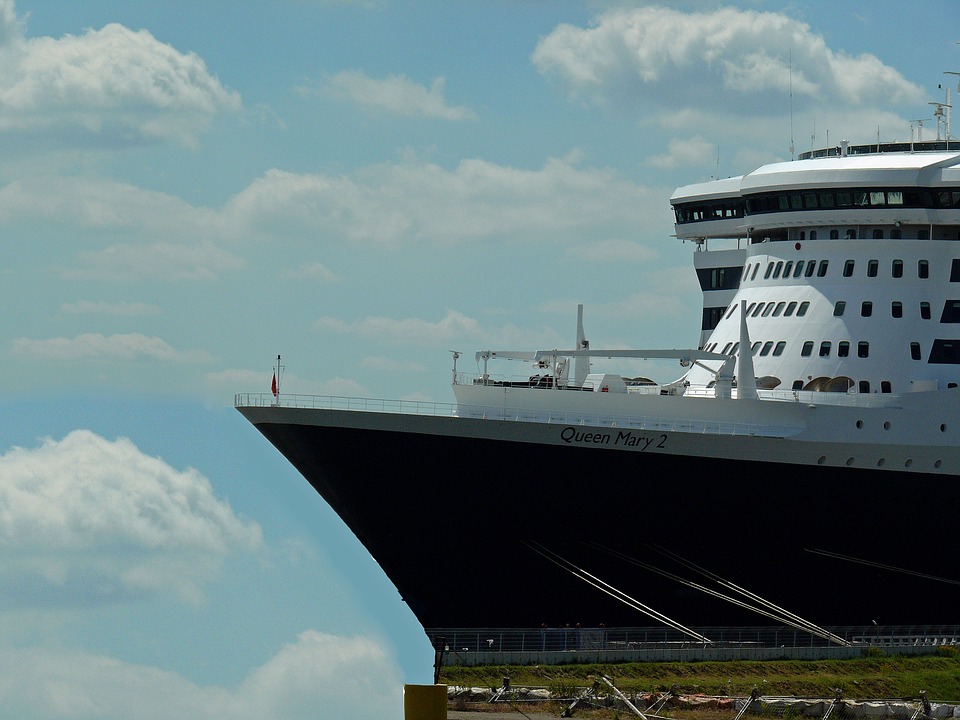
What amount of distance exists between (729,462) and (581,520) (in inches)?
140

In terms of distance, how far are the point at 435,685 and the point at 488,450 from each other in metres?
9.01

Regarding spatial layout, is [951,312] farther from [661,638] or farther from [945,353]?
[661,638]

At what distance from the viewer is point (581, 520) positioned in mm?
38062

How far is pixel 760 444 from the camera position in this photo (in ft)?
128

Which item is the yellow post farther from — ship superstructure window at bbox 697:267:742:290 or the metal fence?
ship superstructure window at bbox 697:267:742:290

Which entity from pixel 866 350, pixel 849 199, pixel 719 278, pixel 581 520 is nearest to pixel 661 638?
pixel 581 520

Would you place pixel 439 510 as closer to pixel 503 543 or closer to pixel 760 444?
pixel 503 543

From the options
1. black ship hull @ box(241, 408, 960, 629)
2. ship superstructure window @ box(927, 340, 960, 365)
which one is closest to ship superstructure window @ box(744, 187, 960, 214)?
ship superstructure window @ box(927, 340, 960, 365)

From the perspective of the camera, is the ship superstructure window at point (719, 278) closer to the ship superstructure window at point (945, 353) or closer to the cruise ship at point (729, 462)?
the cruise ship at point (729, 462)

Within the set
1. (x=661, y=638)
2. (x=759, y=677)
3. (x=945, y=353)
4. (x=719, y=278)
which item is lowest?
(x=759, y=677)

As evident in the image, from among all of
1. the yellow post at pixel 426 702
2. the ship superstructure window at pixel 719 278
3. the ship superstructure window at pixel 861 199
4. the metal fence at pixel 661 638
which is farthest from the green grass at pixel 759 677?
the ship superstructure window at pixel 719 278

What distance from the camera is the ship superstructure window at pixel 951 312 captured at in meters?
41.8

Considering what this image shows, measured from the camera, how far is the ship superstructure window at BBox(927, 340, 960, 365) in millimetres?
41312

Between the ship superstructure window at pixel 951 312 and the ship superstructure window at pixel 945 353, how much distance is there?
604 millimetres
